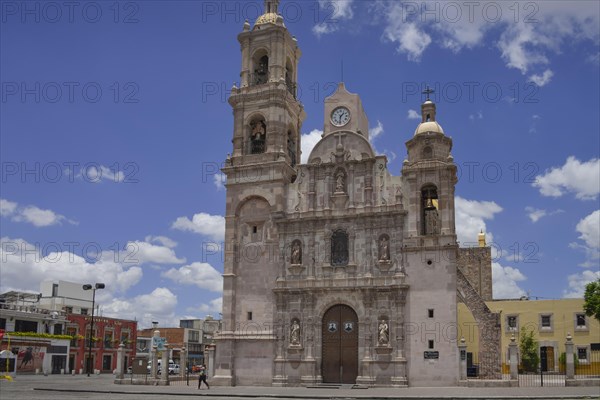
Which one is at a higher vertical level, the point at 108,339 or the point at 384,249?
the point at 384,249

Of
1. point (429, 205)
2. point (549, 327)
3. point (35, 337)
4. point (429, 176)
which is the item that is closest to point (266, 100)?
Result: point (429, 176)

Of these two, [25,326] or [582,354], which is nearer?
[582,354]

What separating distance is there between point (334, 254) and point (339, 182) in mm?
→ 4788

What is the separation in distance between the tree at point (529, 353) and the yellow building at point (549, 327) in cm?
51

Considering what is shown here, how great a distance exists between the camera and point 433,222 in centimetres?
4450

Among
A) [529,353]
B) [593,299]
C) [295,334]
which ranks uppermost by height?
[593,299]

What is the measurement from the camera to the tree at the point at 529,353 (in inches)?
2154

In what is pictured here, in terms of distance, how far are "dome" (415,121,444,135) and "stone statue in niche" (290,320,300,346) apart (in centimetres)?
1461

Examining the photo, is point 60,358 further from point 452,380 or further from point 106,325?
point 452,380

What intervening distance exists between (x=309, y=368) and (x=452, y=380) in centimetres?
861

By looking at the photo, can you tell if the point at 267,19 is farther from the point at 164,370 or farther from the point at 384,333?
the point at 164,370

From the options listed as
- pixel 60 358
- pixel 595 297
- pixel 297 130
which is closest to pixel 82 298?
pixel 60 358

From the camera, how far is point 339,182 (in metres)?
42.9

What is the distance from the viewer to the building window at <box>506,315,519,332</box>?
56906mm
